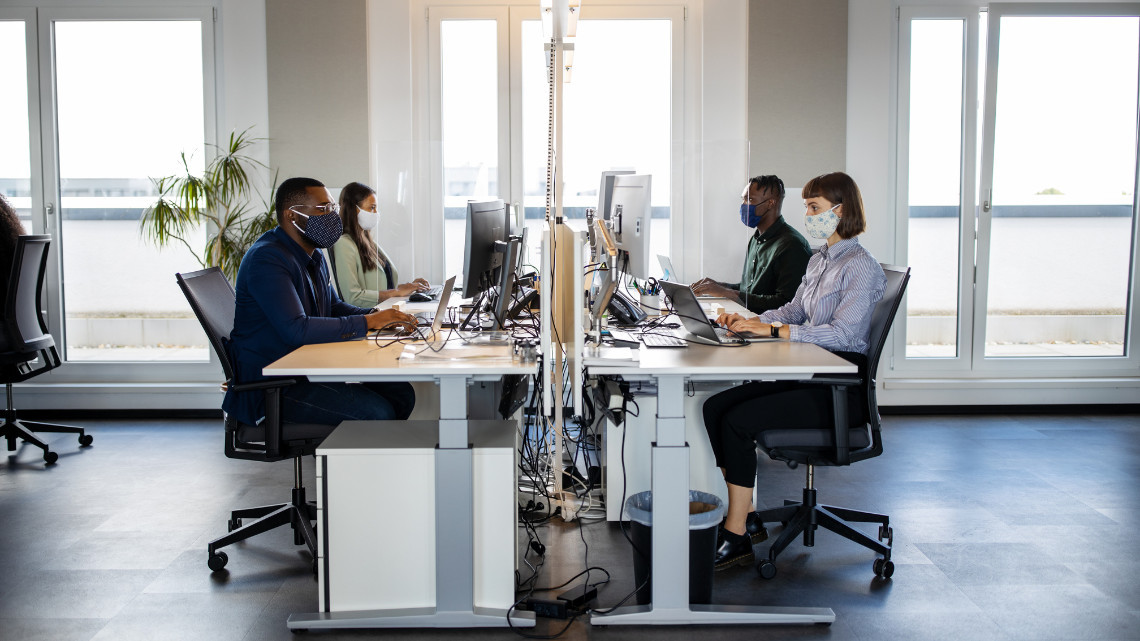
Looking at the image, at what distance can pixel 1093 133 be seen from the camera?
5922mm

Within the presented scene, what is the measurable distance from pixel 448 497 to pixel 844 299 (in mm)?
1553

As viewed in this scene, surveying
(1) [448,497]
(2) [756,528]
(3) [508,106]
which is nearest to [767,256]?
(2) [756,528]

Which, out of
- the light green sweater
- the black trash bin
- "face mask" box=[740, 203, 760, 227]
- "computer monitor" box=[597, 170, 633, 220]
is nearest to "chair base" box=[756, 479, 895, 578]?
the black trash bin

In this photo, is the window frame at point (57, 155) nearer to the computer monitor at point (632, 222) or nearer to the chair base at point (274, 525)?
the chair base at point (274, 525)

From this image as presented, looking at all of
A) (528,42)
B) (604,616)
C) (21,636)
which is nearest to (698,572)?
(604,616)

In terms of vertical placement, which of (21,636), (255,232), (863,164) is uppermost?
(863,164)

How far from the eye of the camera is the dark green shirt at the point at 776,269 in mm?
4402

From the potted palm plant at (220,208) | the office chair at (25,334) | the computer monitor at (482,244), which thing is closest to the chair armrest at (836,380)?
the computer monitor at (482,244)

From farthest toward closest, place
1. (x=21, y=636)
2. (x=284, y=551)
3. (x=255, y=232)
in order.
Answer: (x=255, y=232) → (x=284, y=551) → (x=21, y=636)

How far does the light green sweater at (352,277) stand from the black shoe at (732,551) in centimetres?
224

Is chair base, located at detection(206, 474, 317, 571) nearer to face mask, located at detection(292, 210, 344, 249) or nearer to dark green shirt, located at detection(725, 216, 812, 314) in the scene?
face mask, located at detection(292, 210, 344, 249)

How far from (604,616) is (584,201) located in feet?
11.5

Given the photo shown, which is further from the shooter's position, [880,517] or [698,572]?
[880,517]

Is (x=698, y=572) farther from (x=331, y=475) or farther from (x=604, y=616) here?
(x=331, y=475)
